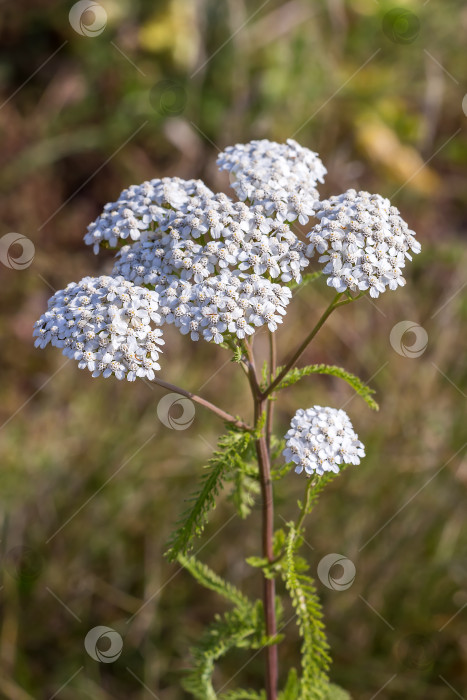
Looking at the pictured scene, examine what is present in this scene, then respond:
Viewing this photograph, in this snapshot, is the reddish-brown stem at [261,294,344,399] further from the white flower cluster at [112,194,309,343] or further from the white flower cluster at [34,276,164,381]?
the white flower cluster at [34,276,164,381]

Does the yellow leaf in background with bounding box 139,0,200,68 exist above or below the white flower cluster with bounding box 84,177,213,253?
above

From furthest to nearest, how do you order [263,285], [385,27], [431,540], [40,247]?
[385,27], [40,247], [431,540], [263,285]

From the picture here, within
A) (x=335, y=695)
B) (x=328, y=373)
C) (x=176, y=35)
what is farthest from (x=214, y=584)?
(x=176, y=35)

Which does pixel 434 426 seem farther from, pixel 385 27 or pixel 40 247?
pixel 385 27

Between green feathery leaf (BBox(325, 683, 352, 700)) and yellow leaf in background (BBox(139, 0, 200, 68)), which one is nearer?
green feathery leaf (BBox(325, 683, 352, 700))

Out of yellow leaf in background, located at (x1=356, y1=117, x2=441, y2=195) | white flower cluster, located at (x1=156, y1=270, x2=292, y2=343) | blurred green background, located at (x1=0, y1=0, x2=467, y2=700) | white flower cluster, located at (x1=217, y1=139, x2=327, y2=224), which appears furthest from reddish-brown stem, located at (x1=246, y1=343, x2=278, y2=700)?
yellow leaf in background, located at (x1=356, y1=117, x2=441, y2=195)

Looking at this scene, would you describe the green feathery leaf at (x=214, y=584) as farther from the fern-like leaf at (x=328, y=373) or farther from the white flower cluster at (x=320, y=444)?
the fern-like leaf at (x=328, y=373)

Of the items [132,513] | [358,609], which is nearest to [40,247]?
[132,513]

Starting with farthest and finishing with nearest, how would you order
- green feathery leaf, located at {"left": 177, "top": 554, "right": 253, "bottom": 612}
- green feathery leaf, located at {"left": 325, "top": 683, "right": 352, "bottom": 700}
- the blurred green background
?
the blurred green background
green feathery leaf, located at {"left": 325, "top": 683, "right": 352, "bottom": 700}
green feathery leaf, located at {"left": 177, "top": 554, "right": 253, "bottom": 612}
